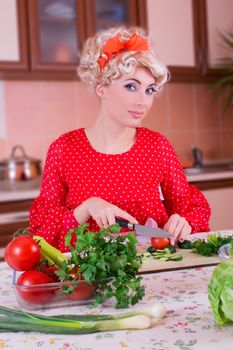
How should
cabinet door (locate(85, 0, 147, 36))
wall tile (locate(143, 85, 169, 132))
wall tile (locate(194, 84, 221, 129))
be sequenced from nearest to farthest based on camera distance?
cabinet door (locate(85, 0, 147, 36)) → wall tile (locate(143, 85, 169, 132)) → wall tile (locate(194, 84, 221, 129))

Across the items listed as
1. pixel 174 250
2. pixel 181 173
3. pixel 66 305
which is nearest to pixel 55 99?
pixel 181 173

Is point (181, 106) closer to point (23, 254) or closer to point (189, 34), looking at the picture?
point (189, 34)

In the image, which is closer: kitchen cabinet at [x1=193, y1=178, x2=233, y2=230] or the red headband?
the red headband

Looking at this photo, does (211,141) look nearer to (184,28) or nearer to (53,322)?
(184,28)

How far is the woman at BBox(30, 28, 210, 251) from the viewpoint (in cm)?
152

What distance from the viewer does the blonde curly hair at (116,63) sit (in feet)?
4.93

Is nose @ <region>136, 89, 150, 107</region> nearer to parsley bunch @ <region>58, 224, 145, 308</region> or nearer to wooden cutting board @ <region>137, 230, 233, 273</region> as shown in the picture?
wooden cutting board @ <region>137, 230, 233, 273</region>

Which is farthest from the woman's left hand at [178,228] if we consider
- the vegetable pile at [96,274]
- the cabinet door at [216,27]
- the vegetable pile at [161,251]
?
the cabinet door at [216,27]

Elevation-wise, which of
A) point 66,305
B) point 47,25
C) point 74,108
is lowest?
point 66,305

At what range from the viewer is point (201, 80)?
345cm

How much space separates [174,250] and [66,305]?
0.38 metres

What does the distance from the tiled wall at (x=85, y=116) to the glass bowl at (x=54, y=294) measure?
219 centimetres

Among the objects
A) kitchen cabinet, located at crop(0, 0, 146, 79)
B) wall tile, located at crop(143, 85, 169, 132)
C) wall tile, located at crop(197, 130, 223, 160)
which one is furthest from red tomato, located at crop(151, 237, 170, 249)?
wall tile, located at crop(197, 130, 223, 160)

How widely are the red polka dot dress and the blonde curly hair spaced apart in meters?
0.20
